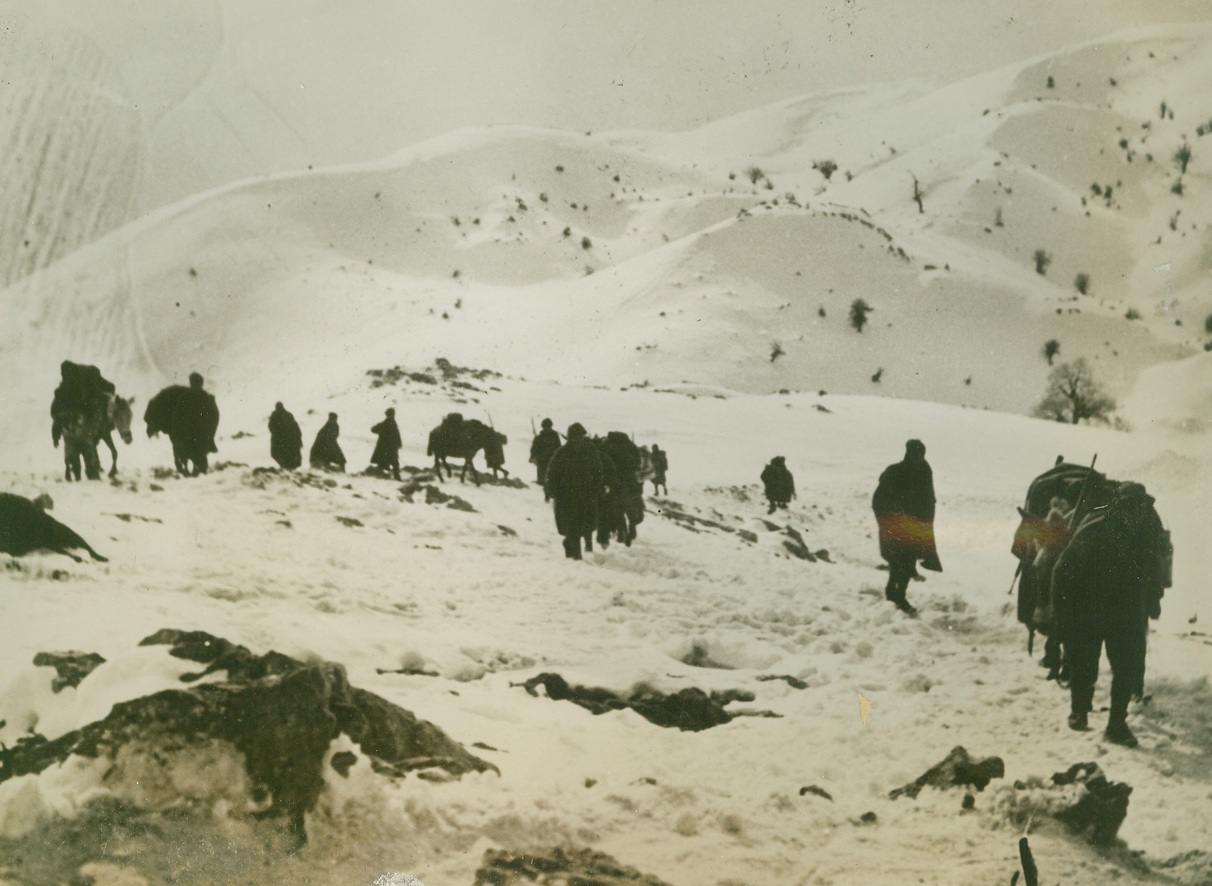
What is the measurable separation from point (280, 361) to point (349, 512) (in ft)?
4.07

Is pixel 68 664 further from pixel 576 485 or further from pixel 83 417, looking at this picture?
pixel 576 485

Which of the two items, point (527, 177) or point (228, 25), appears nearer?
point (228, 25)

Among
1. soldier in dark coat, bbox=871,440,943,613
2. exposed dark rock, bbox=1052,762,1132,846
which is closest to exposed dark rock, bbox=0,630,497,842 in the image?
soldier in dark coat, bbox=871,440,943,613

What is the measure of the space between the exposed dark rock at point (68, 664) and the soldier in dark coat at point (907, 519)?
14.4 ft

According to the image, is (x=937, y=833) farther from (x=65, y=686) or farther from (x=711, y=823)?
(x=65, y=686)

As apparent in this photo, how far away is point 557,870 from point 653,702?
990mm

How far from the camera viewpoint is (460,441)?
21.5 ft

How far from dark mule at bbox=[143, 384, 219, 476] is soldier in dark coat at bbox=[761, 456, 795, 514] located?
348cm

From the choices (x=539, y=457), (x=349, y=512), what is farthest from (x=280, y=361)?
(x=539, y=457)

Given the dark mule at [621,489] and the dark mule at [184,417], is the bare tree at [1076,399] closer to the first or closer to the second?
the dark mule at [621,489]

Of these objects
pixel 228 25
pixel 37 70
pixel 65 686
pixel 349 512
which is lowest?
pixel 65 686

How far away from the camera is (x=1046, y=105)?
22.0 feet

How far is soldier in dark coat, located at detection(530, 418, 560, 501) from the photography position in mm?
6523

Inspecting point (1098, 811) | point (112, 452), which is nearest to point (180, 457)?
point (112, 452)
